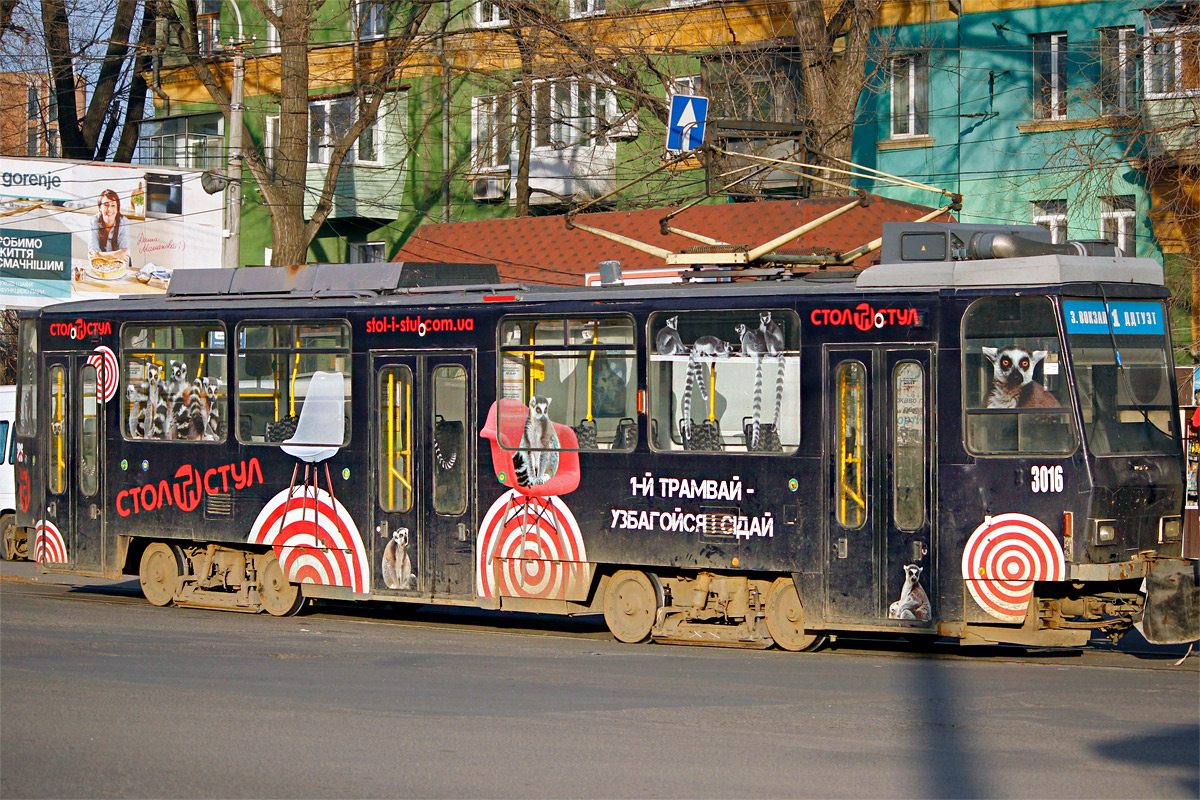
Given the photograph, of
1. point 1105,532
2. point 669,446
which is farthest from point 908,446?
point 669,446

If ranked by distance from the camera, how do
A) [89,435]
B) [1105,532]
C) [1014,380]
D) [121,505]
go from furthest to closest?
[89,435]
[121,505]
[1014,380]
[1105,532]

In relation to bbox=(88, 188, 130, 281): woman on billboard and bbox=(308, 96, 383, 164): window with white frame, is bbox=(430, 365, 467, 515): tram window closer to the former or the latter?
bbox=(88, 188, 130, 281): woman on billboard

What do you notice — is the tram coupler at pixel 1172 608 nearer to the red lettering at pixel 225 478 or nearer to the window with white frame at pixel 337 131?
the red lettering at pixel 225 478

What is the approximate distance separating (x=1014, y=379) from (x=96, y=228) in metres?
23.8

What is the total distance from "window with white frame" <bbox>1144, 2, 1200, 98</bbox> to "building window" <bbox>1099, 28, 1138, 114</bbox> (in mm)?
571

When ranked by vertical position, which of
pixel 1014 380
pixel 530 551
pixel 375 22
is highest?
pixel 375 22

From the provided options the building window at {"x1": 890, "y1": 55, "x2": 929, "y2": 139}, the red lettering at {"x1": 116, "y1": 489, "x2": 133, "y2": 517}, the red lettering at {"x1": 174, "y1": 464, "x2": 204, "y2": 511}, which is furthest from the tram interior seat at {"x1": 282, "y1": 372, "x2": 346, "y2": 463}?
the building window at {"x1": 890, "y1": 55, "x2": 929, "y2": 139}

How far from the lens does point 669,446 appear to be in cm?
1229

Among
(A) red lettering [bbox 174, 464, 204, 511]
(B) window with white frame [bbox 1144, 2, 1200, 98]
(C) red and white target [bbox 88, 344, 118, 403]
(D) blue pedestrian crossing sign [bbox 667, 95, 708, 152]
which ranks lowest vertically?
(A) red lettering [bbox 174, 464, 204, 511]

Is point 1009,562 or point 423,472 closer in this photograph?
point 1009,562

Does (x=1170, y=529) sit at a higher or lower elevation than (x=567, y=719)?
higher

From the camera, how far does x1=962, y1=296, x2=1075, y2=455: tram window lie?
36.2 feet

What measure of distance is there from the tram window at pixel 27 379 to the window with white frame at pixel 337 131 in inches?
814

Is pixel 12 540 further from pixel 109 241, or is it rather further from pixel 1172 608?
pixel 1172 608
